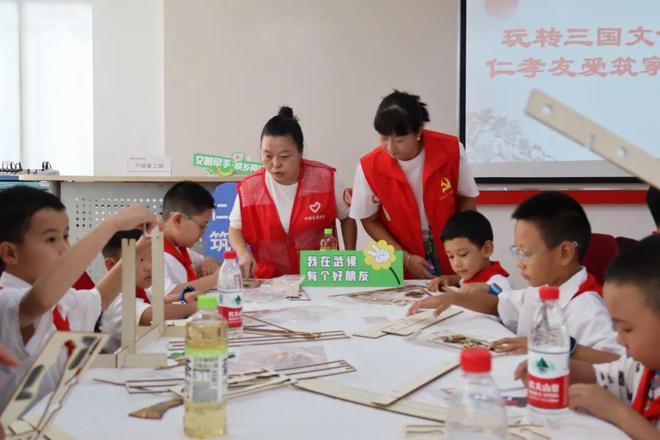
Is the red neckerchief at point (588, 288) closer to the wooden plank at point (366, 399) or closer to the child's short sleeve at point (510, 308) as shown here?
the child's short sleeve at point (510, 308)

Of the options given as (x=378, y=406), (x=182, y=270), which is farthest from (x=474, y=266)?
(x=378, y=406)

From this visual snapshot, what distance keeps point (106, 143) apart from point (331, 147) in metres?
1.55

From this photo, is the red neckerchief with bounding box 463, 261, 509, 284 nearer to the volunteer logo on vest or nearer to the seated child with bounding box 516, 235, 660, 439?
the volunteer logo on vest

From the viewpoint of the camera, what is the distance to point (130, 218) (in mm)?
1250

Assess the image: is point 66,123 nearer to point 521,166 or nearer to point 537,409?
point 521,166

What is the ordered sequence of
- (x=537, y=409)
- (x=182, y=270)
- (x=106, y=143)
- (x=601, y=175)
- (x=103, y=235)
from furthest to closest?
(x=106, y=143), (x=601, y=175), (x=182, y=270), (x=103, y=235), (x=537, y=409)

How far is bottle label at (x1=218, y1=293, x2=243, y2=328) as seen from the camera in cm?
148

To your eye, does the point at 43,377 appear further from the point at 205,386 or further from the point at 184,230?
the point at 184,230

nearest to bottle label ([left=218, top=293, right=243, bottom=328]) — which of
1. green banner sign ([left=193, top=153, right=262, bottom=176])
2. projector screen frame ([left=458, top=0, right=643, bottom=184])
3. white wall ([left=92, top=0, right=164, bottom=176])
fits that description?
green banner sign ([left=193, top=153, right=262, bottom=176])

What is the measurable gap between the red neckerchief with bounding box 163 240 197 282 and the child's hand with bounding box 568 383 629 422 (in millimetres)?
1412

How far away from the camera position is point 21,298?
3.98 ft

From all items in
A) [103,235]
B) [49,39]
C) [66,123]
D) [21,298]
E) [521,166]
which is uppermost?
[49,39]

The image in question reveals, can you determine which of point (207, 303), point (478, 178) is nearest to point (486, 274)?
point (207, 303)

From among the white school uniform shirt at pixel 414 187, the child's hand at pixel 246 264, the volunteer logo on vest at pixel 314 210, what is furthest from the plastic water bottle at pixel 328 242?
the child's hand at pixel 246 264
